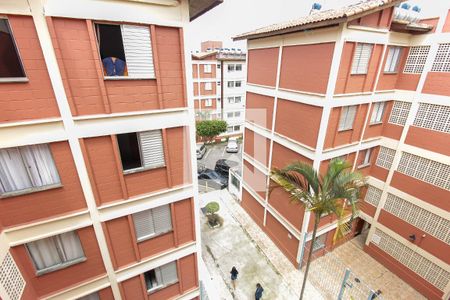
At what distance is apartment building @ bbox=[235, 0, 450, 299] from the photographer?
9.68 meters

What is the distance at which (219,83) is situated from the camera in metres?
32.7

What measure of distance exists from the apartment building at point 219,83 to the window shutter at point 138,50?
1003 inches

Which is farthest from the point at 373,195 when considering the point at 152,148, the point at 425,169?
the point at 152,148

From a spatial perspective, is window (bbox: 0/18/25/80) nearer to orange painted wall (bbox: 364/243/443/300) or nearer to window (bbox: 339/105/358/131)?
window (bbox: 339/105/358/131)

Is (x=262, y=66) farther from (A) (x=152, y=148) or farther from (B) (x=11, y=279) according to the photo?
(B) (x=11, y=279)

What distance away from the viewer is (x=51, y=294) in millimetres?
6762

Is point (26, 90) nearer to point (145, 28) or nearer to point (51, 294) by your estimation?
point (145, 28)

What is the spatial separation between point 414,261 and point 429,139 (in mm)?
6796

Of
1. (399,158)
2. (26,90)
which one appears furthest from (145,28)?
(399,158)

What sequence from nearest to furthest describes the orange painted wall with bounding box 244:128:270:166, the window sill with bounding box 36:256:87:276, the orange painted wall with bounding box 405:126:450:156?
the window sill with bounding box 36:256:87:276 < the orange painted wall with bounding box 405:126:450:156 < the orange painted wall with bounding box 244:128:270:166

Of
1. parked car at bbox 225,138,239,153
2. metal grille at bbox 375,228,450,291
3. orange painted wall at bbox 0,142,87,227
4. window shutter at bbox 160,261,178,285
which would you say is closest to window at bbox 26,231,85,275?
orange painted wall at bbox 0,142,87,227

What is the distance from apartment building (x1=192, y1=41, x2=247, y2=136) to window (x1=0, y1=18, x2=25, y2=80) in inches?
1053

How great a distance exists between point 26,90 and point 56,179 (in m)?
2.42

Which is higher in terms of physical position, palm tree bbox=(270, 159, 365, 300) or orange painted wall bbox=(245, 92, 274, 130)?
orange painted wall bbox=(245, 92, 274, 130)
